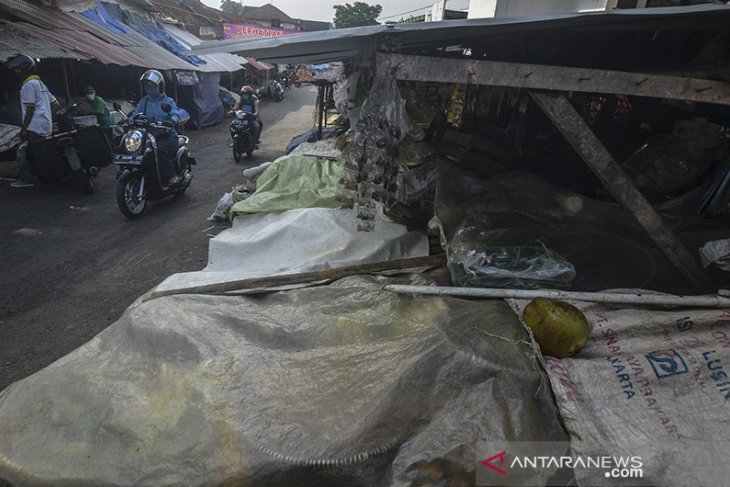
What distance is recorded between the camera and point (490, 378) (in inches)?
80.9

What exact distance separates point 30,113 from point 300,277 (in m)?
6.02

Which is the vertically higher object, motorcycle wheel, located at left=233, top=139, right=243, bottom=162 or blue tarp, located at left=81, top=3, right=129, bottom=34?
blue tarp, located at left=81, top=3, right=129, bottom=34

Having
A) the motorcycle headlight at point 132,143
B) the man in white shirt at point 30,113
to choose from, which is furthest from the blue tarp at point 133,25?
the motorcycle headlight at point 132,143

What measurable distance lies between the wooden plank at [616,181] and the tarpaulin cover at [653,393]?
349mm

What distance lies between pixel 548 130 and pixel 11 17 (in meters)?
11.1

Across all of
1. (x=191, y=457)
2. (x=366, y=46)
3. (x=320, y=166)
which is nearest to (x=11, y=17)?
(x=320, y=166)

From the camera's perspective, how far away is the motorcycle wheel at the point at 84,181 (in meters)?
6.76

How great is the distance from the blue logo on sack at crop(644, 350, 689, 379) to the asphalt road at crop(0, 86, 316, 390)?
390 centimetres

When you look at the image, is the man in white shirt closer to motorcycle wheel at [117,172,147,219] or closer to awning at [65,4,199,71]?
motorcycle wheel at [117,172,147,219]

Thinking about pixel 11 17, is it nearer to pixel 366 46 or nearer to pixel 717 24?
pixel 366 46

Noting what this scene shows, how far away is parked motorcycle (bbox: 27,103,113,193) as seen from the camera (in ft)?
21.4

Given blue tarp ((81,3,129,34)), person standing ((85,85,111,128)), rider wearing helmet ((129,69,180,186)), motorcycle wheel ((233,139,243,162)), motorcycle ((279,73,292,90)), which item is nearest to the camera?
rider wearing helmet ((129,69,180,186))

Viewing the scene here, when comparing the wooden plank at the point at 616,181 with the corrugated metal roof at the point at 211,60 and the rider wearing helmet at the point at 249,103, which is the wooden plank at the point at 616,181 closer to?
the rider wearing helmet at the point at 249,103

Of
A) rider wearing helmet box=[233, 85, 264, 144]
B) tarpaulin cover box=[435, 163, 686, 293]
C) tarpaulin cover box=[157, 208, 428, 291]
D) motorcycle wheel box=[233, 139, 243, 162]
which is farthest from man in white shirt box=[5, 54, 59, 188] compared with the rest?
tarpaulin cover box=[435, 163, 686, 293]
